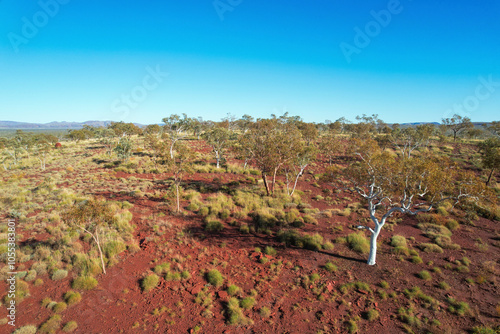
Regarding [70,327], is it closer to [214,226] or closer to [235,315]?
[235,315]

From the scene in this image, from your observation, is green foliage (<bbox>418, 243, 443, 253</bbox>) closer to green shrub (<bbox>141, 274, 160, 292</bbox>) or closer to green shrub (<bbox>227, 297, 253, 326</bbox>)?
green shrub (<bbox>227, 297, 253, 326</bbox>)

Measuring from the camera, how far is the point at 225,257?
15.1 m

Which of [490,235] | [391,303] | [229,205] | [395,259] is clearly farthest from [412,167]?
[229,205]

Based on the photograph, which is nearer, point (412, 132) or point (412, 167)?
point (412, 167)

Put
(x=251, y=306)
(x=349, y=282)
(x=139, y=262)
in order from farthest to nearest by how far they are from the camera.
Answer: (x=139, y=262) < (x=349, y=282) < (x=251, y=306)

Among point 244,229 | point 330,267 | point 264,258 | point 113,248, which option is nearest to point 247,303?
point 264,258

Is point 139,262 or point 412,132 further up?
point 412,132

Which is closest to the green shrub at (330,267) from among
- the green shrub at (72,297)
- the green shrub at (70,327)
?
the green shrub at (70,327)

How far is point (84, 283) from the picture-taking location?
11891mm

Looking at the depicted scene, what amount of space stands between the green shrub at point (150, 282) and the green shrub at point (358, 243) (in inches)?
532

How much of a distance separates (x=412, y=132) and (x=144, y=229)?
203 ft

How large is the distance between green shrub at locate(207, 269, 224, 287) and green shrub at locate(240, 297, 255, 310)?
1789mm

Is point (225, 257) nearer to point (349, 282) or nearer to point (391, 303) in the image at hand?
point (349, 282)

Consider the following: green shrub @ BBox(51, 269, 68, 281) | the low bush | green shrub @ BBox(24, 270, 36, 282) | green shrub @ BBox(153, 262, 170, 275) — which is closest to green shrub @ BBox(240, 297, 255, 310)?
green shrub @ BBox(153, 262, 170, 275)
